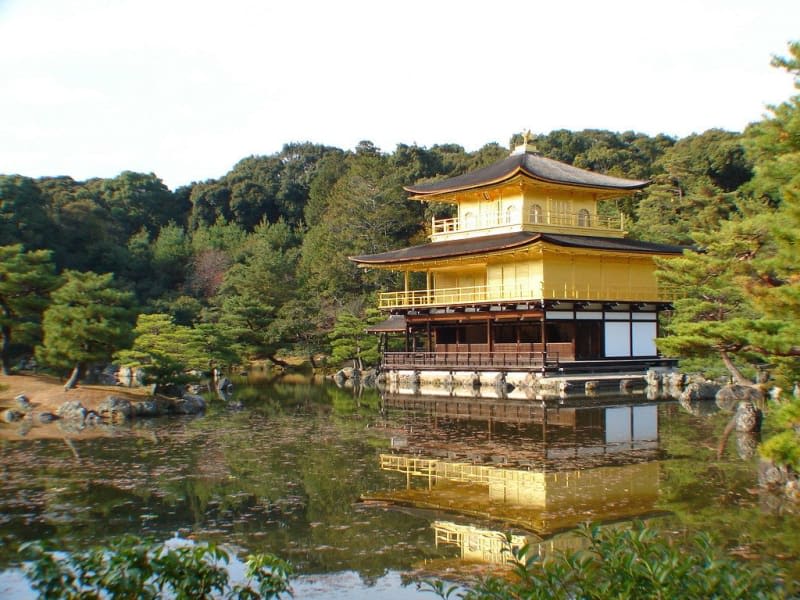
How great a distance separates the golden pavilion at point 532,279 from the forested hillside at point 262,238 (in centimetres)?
452

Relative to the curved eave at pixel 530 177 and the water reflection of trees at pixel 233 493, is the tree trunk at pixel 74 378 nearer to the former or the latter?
the water reflection of trees at pixel 233 493

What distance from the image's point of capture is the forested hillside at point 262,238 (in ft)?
75.4

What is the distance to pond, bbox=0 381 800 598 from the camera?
8.26 metres

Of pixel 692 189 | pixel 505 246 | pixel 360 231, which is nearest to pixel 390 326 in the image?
pixel 505 246

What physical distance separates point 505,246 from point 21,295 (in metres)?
16.6

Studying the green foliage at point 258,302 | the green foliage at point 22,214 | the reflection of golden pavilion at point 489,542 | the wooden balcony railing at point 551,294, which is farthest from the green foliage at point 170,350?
the reflection of golden pavilion at point 489,542

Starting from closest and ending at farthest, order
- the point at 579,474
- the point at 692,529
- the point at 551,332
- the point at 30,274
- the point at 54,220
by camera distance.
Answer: the point at 692,529 < the point at 579,474 < the point at 30,274 < the point at 551,332 < the point at 54,220

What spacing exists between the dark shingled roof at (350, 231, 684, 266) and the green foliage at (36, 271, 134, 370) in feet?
47.6

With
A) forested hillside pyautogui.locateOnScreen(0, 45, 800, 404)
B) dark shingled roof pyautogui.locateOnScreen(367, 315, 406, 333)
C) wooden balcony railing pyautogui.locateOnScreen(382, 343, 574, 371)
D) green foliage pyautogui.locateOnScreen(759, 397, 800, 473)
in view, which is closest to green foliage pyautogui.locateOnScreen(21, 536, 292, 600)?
green foliage pyautogui.locateOnScreen(759, 397, 800, 473)

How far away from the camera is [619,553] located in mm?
4832

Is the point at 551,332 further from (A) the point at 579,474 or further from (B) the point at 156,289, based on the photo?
(B) the point at 156,289

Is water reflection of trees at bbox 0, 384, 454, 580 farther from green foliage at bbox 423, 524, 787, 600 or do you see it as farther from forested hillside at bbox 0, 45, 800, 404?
forested hillside at bbox 0, 45, 800, 404

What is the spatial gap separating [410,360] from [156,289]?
2188 cm

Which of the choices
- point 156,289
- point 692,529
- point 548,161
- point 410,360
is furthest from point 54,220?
point 692,529
